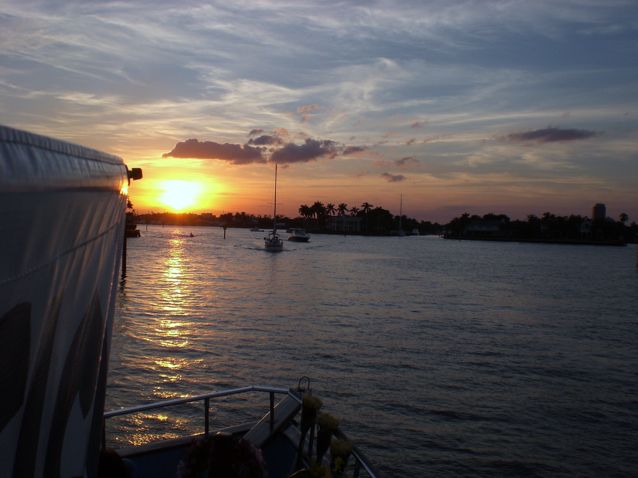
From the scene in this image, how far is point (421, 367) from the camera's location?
77.6ft

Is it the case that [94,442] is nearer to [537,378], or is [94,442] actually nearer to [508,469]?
[508,469]

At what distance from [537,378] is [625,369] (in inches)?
185

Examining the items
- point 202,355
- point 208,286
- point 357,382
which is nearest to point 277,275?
point 208,286

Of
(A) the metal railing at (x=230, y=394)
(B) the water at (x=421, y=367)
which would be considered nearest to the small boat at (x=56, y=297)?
(A) the metal railing at (x=230, y=394)

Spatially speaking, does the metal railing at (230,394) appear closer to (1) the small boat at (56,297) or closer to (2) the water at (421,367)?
(1) the small boat at (56,297)

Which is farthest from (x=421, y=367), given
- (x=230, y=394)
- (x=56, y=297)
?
(x=56, y=297)

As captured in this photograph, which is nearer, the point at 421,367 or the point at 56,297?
the point at 56,297

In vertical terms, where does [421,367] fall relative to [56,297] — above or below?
below

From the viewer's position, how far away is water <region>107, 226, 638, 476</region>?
621 inches

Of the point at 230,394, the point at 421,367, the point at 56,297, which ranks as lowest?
the point at 421,367

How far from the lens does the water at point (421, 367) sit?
15766mm

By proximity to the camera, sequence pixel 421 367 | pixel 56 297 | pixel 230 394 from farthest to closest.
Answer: pixel 421 367, pixel 230 394, pixel 56 297

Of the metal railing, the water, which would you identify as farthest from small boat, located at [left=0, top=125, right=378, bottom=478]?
the water

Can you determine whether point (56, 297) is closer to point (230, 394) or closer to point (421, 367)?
point (230, 394)
